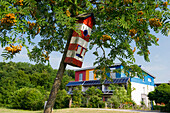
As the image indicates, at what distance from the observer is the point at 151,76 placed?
105 ft

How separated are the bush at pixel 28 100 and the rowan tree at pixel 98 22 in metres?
16.6

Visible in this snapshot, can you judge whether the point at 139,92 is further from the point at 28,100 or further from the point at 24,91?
the point at 24,91

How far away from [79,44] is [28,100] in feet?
63.4

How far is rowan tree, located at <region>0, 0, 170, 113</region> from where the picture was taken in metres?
3.77

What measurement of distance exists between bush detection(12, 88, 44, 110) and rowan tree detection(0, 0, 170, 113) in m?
16.6

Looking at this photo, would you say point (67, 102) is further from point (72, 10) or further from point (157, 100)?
point (72, 10)

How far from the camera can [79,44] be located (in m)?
4.80

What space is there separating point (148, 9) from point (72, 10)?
232cm

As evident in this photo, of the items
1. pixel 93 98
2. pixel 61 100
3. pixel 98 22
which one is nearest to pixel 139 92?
pixel 93 98

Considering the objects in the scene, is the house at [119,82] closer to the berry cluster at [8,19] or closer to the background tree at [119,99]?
the background tree at [119,99]

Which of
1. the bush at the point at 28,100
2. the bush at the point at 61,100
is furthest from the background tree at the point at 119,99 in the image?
the bush at the point at 28,100

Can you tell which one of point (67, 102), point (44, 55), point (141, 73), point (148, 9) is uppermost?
point (148, 9)


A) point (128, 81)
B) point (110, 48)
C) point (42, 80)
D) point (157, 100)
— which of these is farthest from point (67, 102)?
point (110, 48)

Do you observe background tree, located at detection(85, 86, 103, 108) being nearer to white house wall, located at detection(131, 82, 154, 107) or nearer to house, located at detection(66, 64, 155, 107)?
house, located at detection(66, 64, 155, 107)
